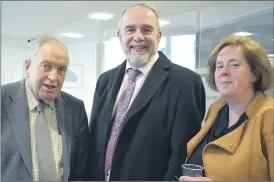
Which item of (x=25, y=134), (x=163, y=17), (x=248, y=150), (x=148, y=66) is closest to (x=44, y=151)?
(x=25, y=134)

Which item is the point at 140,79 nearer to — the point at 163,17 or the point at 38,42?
the point at 38,42

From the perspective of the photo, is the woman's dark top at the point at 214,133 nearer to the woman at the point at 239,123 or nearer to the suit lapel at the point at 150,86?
the woman at the point at 239,123

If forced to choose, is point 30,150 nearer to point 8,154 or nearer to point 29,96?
point 8,154

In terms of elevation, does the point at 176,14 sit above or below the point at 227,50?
above

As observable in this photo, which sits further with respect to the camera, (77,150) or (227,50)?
(77,150)

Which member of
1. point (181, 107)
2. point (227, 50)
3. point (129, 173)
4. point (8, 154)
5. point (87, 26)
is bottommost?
point (129, 173)

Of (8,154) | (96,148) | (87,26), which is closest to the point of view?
(8,154)

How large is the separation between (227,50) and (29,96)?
74 centimetres

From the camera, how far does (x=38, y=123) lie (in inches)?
38.4

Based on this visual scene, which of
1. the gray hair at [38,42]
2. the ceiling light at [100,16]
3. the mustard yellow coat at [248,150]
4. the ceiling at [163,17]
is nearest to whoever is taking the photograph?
the mustard yellow coat at [248,150]

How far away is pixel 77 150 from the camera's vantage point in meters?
1.11

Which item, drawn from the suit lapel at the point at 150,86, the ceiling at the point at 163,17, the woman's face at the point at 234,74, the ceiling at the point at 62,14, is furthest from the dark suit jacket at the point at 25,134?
the ceiling at the point at 62,14

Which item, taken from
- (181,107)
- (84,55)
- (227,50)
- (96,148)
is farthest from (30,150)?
(84,55)

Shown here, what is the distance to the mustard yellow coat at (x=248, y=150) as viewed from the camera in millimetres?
868
